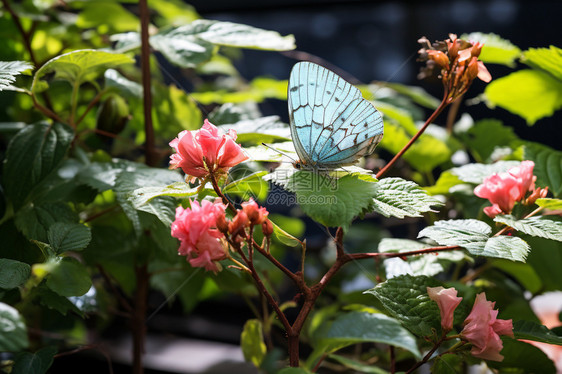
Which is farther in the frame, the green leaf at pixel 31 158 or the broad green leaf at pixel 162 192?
the green leaf at pixel 31 158

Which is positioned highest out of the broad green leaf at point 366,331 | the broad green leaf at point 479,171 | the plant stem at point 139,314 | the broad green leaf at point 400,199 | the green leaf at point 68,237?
the broad green leaf at point 400,199

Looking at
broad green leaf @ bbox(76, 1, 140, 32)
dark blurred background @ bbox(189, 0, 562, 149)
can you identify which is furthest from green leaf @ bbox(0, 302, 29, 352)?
dark blurred background @ bbox(189, 0, 562, 149)

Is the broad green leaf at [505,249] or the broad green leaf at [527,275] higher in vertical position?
the broad green leaf at [505,249]

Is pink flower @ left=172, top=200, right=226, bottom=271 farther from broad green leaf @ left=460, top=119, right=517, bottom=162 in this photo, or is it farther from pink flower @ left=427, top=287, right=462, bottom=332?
broad green leaf @ left=460, top=119, right=517, bottom=162

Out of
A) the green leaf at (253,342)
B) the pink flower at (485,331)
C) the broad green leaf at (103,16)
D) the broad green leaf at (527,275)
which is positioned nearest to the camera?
the pink flower at (485,331)

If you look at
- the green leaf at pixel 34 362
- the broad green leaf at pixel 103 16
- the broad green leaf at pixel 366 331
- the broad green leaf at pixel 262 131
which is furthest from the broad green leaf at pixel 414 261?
the broad green leaf at pixel 103 16

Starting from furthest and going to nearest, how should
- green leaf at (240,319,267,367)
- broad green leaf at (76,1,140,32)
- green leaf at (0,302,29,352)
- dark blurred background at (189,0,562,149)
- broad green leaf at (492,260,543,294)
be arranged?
dark blurred background at (189,0,562,149) < broad green leaf at (76,1,140,32) < broad green leaf at (492,260,543,294) < green leaf at (240,319,267,367) < green leaf at (0,302,29,352)

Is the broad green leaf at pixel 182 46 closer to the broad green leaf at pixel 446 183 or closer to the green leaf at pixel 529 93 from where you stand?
the broad green leaf at pixel 446 183
